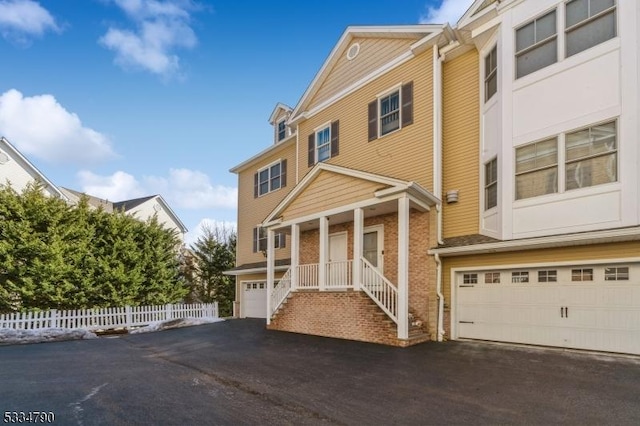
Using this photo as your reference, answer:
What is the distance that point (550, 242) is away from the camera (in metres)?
7.77

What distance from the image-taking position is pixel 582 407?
455cm

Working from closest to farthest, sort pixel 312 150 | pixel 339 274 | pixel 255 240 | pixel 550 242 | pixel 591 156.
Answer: pixel 591 156 → pixel 550 242 → pixel 339 274 → pixel 312 150 → pixel 255 240

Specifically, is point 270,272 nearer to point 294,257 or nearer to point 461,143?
point 294,257

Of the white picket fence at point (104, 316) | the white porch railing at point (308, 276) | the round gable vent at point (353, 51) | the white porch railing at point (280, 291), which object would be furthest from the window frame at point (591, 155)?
the white picket fence at point (104, 316)

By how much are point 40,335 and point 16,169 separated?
1177 centimetres

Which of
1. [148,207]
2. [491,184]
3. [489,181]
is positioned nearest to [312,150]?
[489,181]

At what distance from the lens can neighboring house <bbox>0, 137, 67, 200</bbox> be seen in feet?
60.8

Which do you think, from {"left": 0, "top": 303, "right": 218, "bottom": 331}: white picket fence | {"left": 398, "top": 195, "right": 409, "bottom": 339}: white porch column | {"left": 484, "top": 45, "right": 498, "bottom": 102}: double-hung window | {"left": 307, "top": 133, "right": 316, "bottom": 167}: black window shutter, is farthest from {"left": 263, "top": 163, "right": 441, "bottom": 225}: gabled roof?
{"left": 0, "top": 303, "right": 218, "bottom": 331}: white picket fence

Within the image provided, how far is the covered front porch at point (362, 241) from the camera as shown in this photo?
9.20 metres

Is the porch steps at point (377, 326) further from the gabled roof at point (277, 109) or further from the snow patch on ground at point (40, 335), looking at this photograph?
the gabled roof at point (277, 109)

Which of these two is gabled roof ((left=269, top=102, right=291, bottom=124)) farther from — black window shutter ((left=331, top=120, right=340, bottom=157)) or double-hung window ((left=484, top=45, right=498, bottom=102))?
double-hung window ((left=484, top=45, right=498, bottom=102))

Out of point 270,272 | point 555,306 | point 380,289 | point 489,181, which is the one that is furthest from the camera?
point 270,272

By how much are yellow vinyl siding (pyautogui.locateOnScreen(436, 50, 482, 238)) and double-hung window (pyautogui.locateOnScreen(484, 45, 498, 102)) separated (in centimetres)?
28

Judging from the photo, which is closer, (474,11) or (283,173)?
(474,11)
